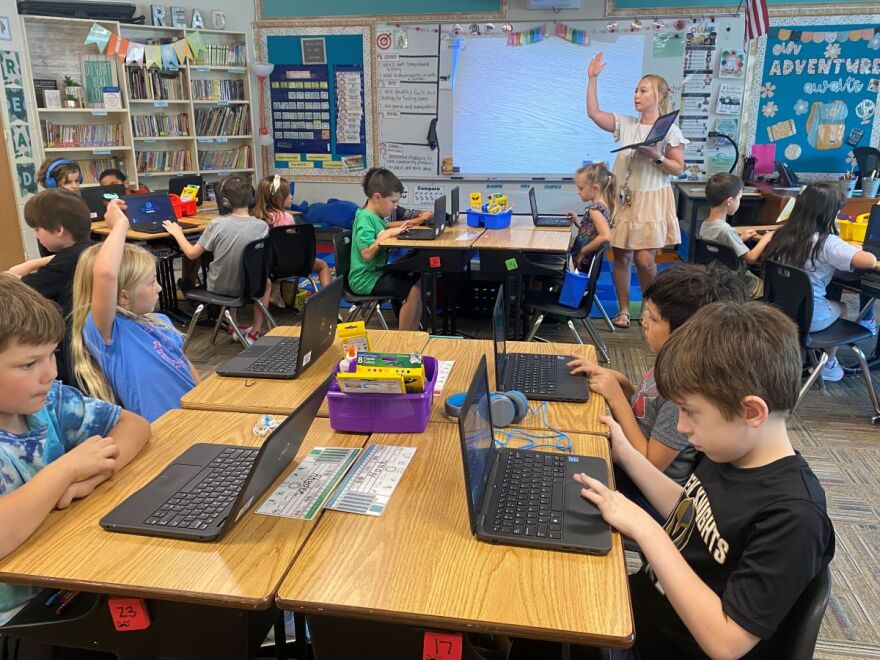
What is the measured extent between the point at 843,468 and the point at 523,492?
223 centimetres

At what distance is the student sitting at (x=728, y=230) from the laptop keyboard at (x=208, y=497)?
3.04 metres

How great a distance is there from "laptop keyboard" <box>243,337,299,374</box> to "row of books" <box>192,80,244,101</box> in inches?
205

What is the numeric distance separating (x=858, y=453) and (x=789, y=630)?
2407 millimetres

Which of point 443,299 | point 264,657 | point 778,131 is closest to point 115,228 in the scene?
point 264,657

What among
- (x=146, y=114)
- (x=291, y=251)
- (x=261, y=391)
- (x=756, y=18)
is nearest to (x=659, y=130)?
(x=756, y=18)

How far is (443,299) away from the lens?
15.5ft

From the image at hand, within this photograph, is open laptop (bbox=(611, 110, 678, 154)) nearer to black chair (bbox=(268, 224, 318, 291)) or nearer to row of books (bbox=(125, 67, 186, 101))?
black chair (bbox=(268, 224, 318, 291))

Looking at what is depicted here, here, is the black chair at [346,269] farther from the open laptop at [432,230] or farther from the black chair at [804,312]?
the black chair at [804,312]

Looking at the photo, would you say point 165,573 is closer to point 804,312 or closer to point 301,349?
point 301,349

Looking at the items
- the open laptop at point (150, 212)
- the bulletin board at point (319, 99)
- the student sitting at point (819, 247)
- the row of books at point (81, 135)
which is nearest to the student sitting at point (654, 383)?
the student sitting at point (819, 247)

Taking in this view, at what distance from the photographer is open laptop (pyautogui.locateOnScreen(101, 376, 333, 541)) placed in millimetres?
1139

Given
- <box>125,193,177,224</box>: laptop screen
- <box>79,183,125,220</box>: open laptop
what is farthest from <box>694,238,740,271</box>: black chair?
<box>79,183,125,220</box>: open laptop

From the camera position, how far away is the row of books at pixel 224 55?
20.9 ft

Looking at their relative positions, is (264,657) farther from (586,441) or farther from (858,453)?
(858,453)
